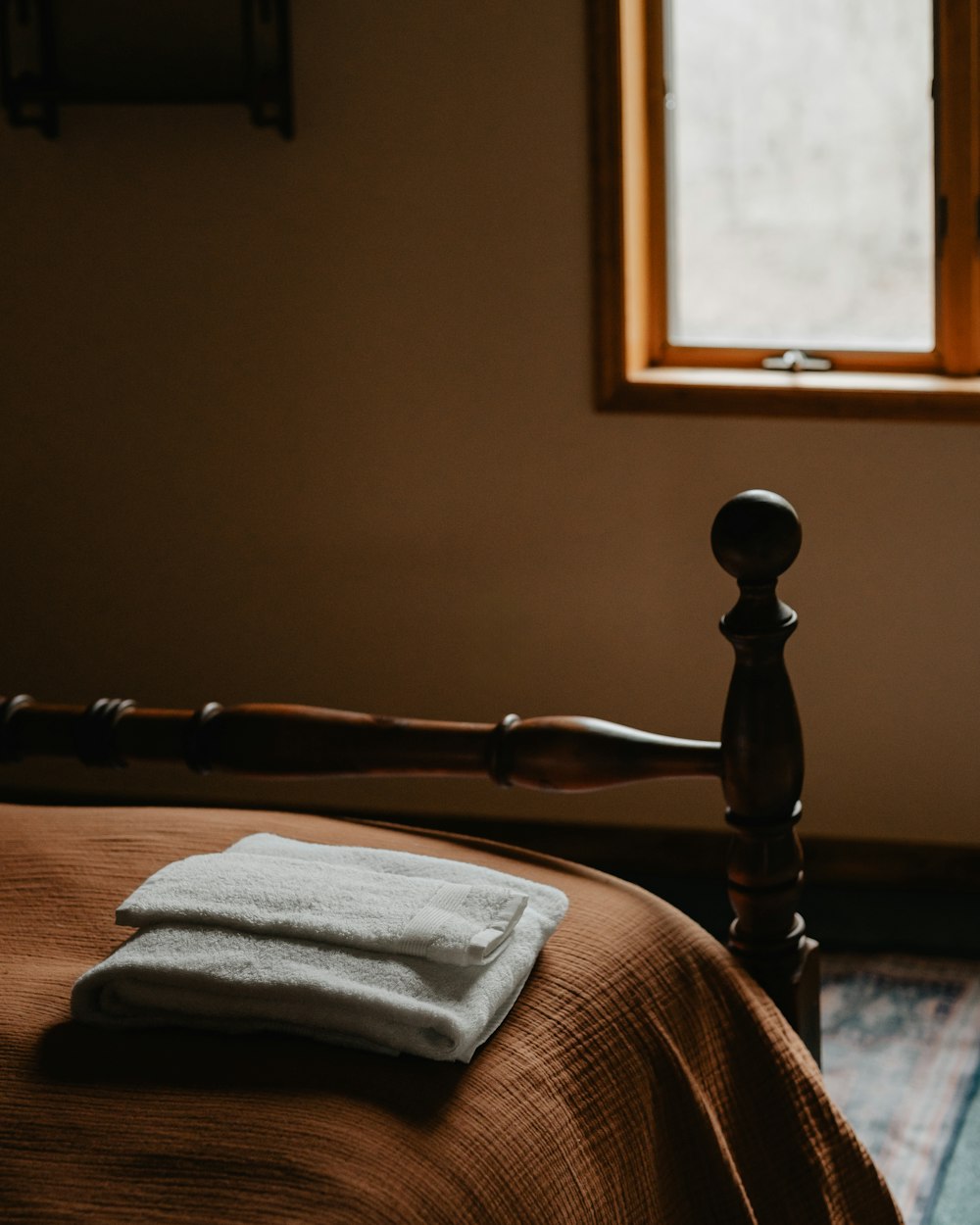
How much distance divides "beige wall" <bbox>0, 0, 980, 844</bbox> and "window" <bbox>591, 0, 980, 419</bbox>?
7cm

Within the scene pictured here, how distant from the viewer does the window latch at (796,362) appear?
2.74m

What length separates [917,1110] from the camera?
2123 millimetres

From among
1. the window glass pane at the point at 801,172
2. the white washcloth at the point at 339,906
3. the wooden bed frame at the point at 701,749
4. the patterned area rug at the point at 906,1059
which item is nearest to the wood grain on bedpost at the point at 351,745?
the wooden bed frame at the point at 701,749

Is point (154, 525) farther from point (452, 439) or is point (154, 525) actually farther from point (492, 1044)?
point (492, 1044)

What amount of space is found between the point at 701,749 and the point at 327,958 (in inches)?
16.2

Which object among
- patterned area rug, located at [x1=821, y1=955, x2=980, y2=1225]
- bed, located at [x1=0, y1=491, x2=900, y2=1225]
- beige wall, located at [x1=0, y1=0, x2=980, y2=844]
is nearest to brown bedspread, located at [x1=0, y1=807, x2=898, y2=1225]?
bed, located at [x1=0, y1=491, x2=900, y2=1225]

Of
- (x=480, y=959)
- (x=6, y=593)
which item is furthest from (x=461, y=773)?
(x=6, y=593)

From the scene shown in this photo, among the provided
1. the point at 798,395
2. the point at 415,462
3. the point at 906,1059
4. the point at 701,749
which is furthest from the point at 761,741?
the point at 415,462

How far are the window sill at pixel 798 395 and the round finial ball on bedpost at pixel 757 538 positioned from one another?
137 cm

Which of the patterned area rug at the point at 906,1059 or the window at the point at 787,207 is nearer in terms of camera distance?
the patterned area rug at the point at 906,1059

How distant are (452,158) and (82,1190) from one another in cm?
215

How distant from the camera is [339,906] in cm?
124

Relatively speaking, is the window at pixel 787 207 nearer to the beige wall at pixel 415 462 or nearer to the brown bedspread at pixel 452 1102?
the beige wall at pixel 415 462

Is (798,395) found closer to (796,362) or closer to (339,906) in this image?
(796,362)
